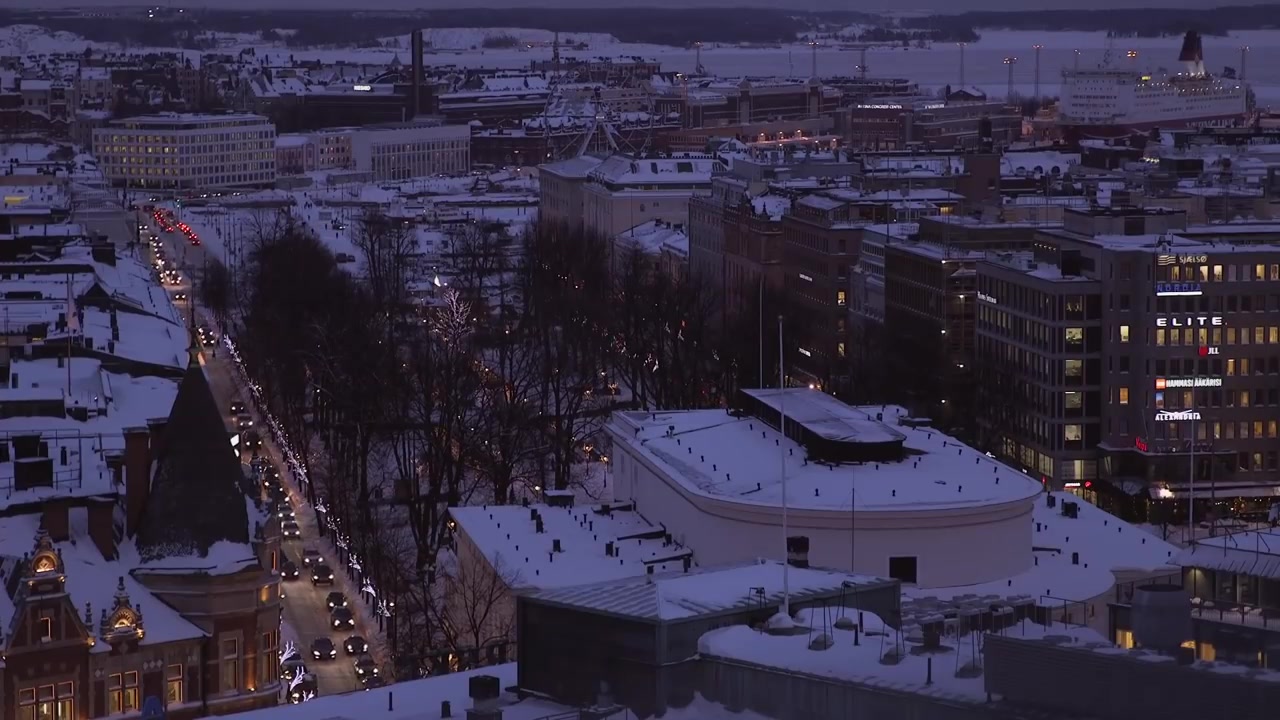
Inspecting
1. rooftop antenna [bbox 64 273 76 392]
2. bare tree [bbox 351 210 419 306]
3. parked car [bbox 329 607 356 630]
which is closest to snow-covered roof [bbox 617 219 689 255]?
bare tree [bbox 351 210 419 306]

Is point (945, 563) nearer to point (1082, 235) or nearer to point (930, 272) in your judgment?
point (1082, 235)

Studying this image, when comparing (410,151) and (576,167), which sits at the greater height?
(576,167)

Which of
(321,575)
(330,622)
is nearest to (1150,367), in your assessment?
(321,575)

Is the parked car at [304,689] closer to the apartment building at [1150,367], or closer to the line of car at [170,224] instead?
the apartment building at [1150,367]

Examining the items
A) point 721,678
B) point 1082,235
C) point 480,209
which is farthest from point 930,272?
point 480,209

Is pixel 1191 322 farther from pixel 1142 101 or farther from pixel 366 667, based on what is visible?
pixel 1142 101
